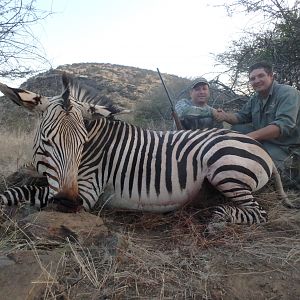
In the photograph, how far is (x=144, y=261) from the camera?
226 centimetres

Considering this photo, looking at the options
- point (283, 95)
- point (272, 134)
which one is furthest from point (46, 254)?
point (283, 95)

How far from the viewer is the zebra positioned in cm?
299

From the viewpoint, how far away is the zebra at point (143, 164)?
2994mm

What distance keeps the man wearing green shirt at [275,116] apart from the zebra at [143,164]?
28.5 inches

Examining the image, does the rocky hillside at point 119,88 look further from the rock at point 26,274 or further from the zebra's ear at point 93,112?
the rock at point 26,274

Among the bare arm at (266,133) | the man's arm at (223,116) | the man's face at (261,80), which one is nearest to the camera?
the bare arm at (266,133)

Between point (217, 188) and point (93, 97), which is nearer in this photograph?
point (217, 188)

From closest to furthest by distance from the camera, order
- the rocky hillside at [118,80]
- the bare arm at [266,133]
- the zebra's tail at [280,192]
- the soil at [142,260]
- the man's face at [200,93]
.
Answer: the soil at [142,260] < the zebra's tail at [280,192] < the bare arm at [266,133] < the man's face at [200,93] < the rocky hillside at [118,80]

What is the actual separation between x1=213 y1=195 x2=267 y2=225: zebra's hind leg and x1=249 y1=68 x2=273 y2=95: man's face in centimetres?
178

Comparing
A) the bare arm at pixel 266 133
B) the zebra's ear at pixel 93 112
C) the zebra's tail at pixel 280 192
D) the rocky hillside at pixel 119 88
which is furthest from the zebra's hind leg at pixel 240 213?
the rocky hillside at pixel 119 88

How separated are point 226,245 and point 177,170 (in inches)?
33.8

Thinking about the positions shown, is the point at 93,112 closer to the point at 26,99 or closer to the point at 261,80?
the point at 26,99

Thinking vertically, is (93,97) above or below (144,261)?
above

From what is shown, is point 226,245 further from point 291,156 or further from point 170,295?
point 291,156
